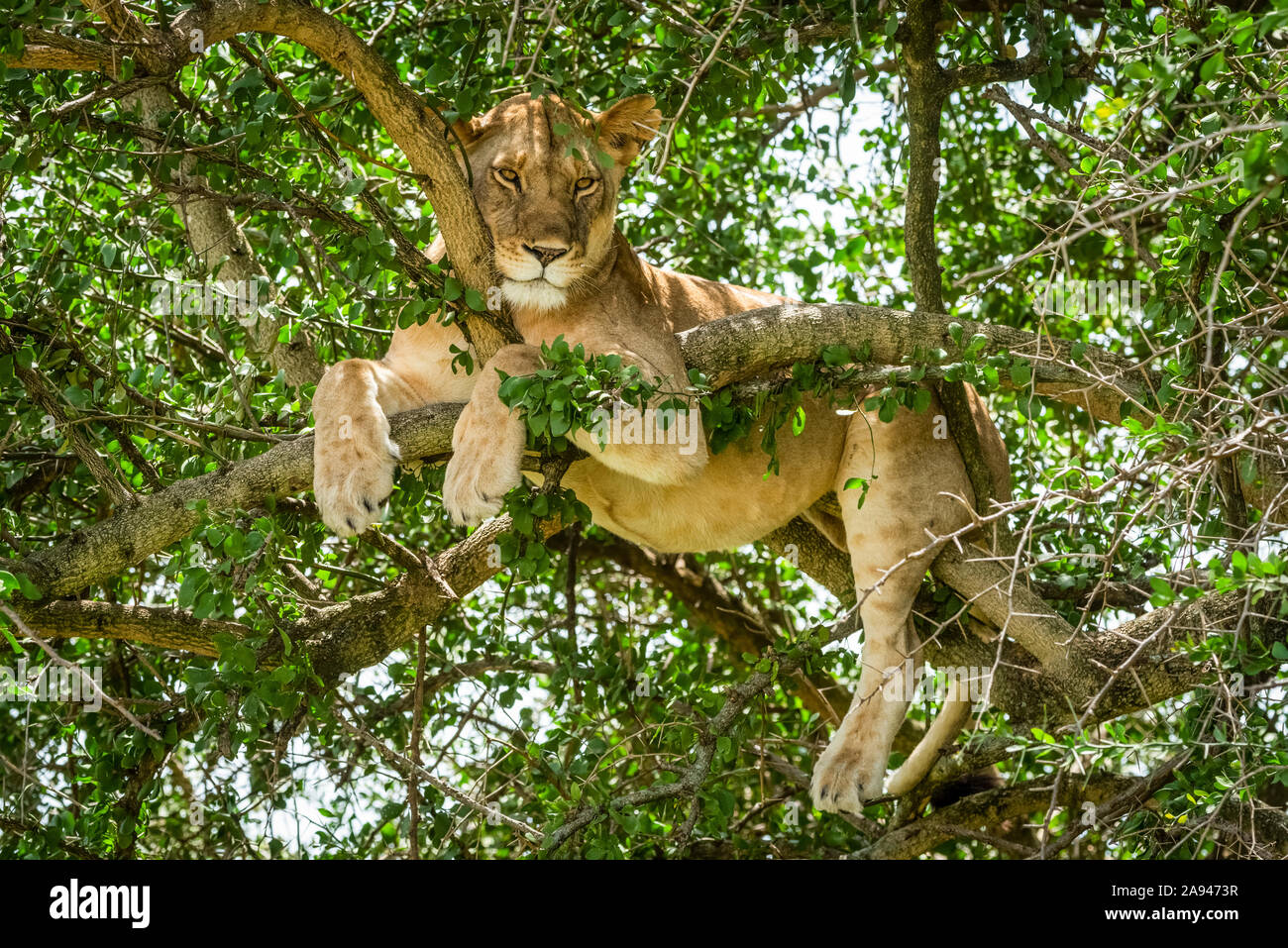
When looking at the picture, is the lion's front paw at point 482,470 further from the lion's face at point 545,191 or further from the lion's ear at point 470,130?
the lion's ear at point 470,130

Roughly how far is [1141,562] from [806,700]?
6.92ft

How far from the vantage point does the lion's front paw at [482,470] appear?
404 centimetres

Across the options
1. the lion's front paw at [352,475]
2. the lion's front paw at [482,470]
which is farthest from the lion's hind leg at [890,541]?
the lion's front paw at [352,475]

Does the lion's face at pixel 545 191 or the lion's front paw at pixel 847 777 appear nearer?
the lion's face at pixel 545 191

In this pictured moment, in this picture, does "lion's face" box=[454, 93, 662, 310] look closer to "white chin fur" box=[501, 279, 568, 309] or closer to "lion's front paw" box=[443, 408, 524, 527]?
"white chin fur" box=[501, 279, 568, 309]

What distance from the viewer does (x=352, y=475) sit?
13.3ft

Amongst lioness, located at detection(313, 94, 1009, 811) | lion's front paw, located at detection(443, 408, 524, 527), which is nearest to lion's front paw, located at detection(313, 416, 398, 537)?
lioness, located at detection(313, 94, 1009, 811)

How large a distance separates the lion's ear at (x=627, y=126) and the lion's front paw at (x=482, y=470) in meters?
1.24

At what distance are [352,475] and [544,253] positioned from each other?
999 mm

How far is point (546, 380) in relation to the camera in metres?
3.71

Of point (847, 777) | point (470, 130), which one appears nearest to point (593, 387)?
point (470, 130)

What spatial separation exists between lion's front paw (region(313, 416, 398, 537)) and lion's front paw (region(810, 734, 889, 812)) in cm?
198

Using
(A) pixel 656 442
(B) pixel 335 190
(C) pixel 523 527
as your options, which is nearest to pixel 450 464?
(C) pixel 523 527

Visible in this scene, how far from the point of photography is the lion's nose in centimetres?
441
